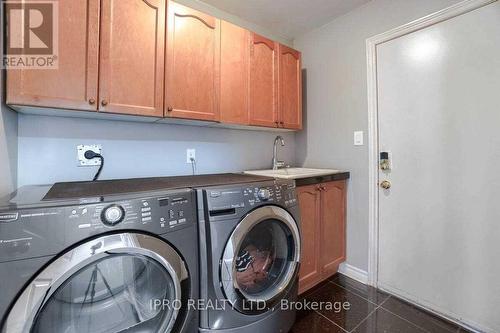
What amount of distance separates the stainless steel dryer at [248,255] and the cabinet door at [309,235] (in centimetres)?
29

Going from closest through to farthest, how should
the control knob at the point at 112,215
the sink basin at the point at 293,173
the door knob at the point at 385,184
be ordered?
the control knob at the point at 112,215 → the sink basin at the point at 293,173 → the door knob at the point at 385,184

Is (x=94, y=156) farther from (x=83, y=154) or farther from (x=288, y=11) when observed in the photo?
(x=288, y=11)

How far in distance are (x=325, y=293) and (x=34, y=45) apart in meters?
2.34

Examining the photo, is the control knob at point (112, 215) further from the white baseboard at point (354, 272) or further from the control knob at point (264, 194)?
the white baseboard at point (354, 272)

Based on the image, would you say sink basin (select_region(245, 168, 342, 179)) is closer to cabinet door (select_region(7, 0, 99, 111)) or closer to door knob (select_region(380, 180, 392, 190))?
door knob (select_region(380, 180, 392, 190))

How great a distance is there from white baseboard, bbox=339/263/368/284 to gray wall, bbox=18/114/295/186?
3.91 feet

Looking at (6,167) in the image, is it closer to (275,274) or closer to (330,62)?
(275,274)

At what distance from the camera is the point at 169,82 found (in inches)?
56.3

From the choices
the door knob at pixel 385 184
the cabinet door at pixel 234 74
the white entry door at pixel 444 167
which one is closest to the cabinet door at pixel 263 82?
the cabinet door at pixel 234 74

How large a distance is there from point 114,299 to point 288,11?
2345mm

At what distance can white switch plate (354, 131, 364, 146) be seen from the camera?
1.96 metres

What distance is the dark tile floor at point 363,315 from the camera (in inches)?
56.6

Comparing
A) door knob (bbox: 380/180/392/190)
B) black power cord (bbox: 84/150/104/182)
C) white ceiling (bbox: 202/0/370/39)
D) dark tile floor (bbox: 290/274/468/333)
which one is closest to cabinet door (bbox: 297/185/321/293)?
dark tile floor (bbox: 290/274/468/333)

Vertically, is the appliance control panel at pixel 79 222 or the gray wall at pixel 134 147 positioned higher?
the gray wall at pixel 134 147
